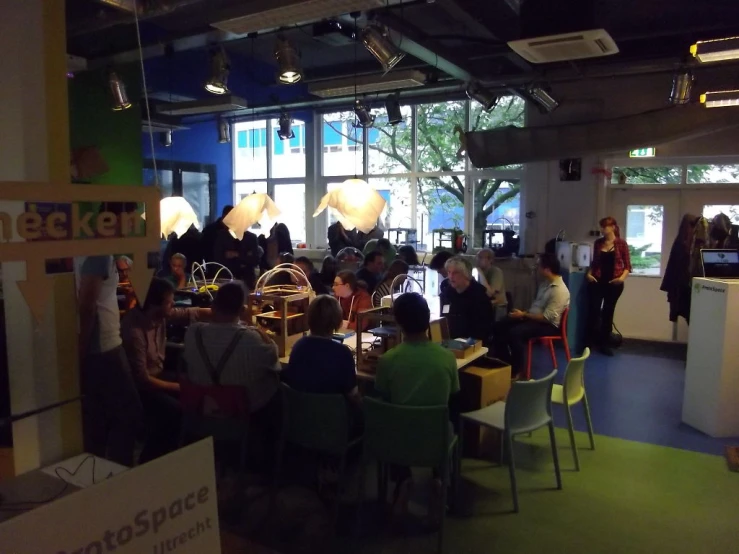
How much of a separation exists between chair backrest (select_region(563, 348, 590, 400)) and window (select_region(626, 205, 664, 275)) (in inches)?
171

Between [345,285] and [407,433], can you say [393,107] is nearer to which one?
[345,285]

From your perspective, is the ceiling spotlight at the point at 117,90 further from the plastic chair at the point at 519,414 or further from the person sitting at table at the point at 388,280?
the plastic chair at the point at 519,414

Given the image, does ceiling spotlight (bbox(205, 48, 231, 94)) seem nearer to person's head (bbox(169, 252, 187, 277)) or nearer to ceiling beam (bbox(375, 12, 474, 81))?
ceiling beam (bbox(375, 12, 474, 81))

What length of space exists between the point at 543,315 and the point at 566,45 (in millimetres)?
2188

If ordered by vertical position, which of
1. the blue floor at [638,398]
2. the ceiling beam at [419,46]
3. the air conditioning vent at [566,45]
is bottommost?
the blue floor at [638,398]

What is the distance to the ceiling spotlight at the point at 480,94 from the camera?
677 cm

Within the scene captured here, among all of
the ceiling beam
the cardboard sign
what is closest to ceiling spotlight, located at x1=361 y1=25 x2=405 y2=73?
the ceiling beam

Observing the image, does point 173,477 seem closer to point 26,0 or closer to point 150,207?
point 150,207

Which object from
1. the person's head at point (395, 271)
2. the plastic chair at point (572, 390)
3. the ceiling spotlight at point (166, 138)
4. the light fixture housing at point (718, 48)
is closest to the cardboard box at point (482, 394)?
the plastic chair at point (572, 390)

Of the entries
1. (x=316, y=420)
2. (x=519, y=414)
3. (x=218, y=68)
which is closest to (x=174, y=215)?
(x=218, y=68)

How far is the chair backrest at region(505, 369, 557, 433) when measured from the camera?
3199 millimetres

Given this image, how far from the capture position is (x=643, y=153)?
24.5 feet

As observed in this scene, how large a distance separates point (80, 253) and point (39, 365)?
0.52m

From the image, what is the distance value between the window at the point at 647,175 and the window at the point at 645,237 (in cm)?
31
